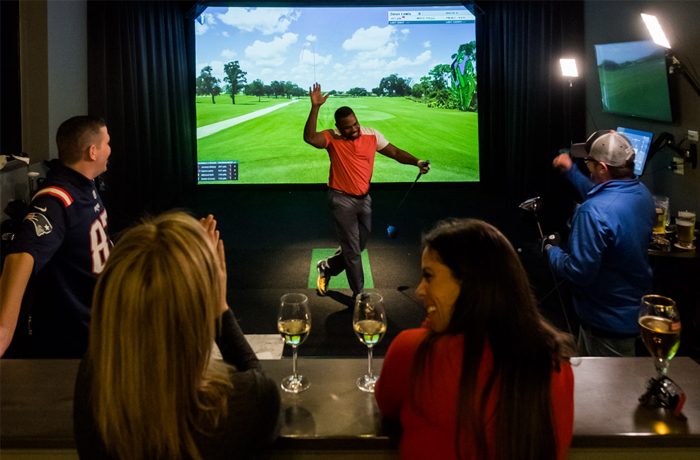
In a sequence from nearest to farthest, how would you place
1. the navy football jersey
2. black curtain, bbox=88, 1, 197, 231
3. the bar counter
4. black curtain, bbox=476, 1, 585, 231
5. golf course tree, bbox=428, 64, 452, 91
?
1. the bar counter
2. the navy football jersey
3. black curtain, bbox=88, 1, 197, 231
4. black curtain, bbox=476, 1, 585, 231
5. golf course tree, bbox=428, 64, 452, 91

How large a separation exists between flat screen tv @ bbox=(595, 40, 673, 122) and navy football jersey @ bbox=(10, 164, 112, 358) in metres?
4.12

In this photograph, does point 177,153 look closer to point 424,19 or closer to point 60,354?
point 424,19

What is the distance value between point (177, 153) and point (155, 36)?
1.54 m

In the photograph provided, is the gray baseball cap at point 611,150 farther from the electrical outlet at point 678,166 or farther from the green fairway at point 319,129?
the green fairway at point 319,129

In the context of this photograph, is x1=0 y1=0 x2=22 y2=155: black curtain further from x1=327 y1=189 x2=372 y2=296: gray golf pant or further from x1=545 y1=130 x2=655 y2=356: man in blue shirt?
x1=545 y1=130 x2=655 y2=356: man in blue shirt

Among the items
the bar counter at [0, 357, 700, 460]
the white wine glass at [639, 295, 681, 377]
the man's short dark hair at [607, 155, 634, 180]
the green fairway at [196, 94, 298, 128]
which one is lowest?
the bar counter at [0, 357, 700, 460]

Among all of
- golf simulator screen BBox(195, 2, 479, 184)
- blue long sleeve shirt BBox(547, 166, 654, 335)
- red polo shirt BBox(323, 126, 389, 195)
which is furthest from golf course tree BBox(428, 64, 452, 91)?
blue long sleeve shirt BBox(547, 166, 654, 335)

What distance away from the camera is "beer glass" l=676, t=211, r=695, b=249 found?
10.8 ft

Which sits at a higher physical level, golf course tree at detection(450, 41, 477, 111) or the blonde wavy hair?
golf course tree at detection(450, 41, 477, 111)

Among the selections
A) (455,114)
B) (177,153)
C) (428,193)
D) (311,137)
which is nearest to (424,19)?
(455,114)

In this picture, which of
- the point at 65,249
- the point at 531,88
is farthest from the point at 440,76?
the point at 65,249

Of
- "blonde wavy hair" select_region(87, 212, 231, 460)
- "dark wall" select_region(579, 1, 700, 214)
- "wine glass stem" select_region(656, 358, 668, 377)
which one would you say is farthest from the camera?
"dark wall" select_region(579, 1, 700, 214)

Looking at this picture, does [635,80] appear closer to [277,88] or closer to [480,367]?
[480,367]

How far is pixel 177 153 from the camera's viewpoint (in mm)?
7863
